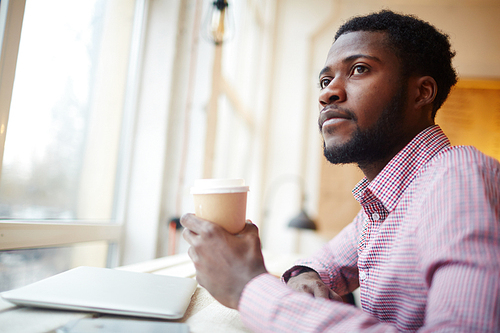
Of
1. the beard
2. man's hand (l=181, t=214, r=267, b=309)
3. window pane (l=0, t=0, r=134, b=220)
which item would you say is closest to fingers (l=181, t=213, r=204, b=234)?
man's hand (l=181, t=214, r=267, b=309)

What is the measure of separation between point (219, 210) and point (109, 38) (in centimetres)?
110

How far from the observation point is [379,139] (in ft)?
2.98

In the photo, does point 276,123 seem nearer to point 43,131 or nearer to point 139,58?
point 139,58

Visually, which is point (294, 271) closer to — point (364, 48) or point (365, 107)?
point (365, 107)

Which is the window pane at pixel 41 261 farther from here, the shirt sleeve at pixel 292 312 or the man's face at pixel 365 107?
the man's face at pixel 365 107

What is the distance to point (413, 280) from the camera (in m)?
0.62

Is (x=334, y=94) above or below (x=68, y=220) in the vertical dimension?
above

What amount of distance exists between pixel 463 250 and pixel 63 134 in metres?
1.15

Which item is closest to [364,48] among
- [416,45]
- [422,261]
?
[416,45]

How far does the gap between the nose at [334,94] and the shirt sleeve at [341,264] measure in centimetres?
41

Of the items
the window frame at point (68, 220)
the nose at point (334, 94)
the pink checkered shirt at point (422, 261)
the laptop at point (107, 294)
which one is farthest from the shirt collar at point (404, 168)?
the window frame at point (68, 220)

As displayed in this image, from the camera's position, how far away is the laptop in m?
0.53

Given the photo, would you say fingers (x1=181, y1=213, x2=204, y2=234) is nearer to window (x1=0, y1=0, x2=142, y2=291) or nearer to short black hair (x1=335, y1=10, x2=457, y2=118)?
window (x1=0, y1=0, x2=142, y2=291)

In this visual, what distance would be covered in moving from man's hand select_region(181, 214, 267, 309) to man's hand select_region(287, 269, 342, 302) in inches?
12.2
